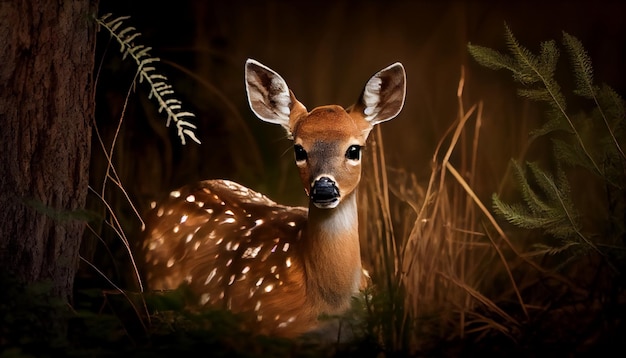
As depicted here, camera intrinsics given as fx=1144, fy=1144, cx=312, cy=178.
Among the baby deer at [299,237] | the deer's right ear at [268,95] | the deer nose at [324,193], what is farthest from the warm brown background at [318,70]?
the deer nose at [324,193]

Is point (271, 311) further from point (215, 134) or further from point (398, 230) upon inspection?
point (215, 134)

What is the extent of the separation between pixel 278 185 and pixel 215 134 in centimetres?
49

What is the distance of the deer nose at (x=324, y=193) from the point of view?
394cm

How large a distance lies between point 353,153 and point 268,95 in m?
0.44

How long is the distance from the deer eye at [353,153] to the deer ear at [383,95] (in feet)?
0.55

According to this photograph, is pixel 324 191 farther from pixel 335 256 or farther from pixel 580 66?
pixel 580 66

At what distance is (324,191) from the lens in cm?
394

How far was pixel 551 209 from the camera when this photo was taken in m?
4.20

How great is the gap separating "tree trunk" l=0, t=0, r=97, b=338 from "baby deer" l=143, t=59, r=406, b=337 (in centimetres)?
61

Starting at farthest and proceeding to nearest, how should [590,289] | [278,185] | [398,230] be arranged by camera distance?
1. [278,185]
2. [398,230]
3. [590,289]

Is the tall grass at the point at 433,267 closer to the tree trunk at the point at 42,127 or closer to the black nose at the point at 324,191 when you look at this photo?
the black nose at the point at 324,191

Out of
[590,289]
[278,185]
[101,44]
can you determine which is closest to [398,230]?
[278,185]

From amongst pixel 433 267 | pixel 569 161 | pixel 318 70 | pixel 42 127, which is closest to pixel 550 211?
pixel 569 161

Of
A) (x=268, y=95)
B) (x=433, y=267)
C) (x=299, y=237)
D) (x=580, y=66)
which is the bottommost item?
(x=433, y=267)
